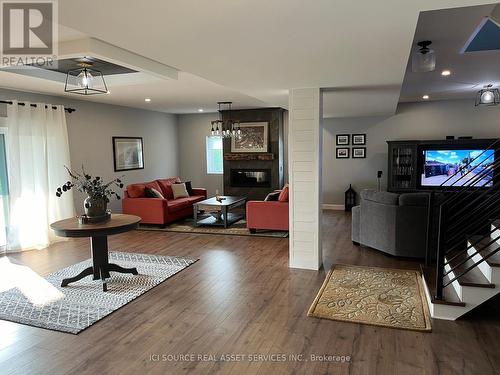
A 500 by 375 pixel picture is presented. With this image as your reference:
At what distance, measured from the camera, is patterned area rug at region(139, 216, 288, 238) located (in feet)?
21.0

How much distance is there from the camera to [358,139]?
28.7 ft

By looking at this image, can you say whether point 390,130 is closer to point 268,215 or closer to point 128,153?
point 268,215

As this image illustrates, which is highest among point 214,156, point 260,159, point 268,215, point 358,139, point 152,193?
point 358,139

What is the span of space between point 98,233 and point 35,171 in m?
2.85

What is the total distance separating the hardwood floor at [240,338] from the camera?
2541 mm

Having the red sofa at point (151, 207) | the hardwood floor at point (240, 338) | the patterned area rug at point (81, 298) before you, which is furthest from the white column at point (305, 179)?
the red sofa at point (151, 207)

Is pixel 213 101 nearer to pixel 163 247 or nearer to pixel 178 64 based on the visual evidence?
pixel 163 247

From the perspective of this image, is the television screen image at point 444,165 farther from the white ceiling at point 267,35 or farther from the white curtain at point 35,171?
the white curtain at point 35,171

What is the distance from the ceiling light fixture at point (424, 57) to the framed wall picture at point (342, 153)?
5.18m

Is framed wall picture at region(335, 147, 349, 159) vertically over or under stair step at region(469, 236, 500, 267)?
over

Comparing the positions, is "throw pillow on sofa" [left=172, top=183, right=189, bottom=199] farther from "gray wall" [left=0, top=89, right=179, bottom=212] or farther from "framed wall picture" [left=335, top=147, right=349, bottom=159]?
"framed wall picture" [left=335, top=147, right=349, bottom=159]

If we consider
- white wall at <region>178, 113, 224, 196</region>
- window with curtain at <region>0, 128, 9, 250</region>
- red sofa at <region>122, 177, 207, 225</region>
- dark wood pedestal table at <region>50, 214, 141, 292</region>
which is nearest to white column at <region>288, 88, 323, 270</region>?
dark wood pedestal table at <region>50, 214, 141, 292</region>

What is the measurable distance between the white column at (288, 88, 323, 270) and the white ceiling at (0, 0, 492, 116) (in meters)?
0.41

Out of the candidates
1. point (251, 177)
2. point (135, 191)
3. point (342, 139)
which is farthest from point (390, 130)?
point (135, 191)
